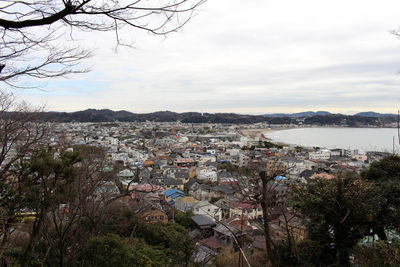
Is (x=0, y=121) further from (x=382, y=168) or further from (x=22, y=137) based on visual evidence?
(x=382, y=168)

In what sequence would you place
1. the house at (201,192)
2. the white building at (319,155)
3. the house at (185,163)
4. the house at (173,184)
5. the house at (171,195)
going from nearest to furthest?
the house at (171,195) → the house at (201,192) → the house at (173,184) → the house at (185,163) → the white building at (319,155)

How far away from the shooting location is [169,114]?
9800 cm

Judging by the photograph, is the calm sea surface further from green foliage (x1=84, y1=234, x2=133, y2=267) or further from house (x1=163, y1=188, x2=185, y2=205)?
green foliage (x1=84, y1=234, x2=133, y2=267)

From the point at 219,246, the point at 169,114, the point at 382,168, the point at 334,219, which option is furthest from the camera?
the point at 169,114

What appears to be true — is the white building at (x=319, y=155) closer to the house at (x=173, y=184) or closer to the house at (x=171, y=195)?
the house at (x=173, y=184)

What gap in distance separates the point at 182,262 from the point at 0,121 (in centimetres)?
322

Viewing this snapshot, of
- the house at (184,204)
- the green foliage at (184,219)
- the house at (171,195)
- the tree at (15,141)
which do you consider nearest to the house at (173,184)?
the house at (171,195)

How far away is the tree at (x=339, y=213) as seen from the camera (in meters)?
3.57

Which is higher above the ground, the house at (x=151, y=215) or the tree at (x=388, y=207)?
the tree at (x=388, y=207)

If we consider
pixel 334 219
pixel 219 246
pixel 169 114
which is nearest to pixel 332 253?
pixel 334 219

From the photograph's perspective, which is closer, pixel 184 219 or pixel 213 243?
pixel 213 243

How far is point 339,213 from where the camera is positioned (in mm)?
3639

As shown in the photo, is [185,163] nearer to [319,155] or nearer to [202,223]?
[319,155]

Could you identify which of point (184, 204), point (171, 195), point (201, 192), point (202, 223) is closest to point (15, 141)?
point (202, 223)
